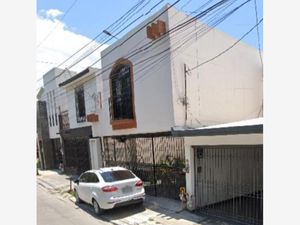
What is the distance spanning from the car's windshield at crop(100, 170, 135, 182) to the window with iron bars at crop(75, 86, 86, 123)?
896cm

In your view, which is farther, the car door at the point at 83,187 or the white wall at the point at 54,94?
the white wall at the point at 54,94

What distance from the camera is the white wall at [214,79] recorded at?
1116 cm

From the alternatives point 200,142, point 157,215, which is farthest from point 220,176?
point 157,215

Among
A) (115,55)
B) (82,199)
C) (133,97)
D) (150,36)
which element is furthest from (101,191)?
(115,55)

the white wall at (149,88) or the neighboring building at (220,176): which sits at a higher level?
the white wall at (149,88)

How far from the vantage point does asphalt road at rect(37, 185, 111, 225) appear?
9.63 meters

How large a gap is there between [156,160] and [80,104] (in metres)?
9.14

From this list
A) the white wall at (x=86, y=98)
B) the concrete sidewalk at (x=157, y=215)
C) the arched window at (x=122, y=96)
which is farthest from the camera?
the white wall at (x=86, y=98)

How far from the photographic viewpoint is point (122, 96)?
14188mm

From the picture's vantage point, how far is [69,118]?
21609 mm

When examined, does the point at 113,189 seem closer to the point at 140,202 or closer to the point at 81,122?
the point at 140,202

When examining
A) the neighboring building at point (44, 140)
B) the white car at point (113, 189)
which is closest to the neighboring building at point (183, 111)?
the white car at point (113, 189)

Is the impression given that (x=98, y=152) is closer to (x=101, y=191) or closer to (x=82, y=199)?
(x=82, y=199)

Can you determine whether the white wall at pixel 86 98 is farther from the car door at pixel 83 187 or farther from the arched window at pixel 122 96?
the car door at pixel 83 187
